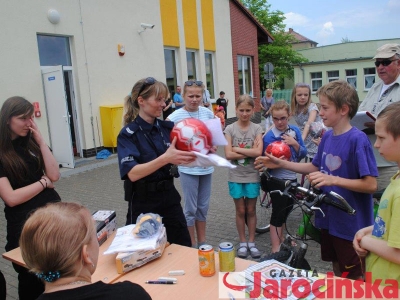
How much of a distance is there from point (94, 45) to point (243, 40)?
9.47 meters

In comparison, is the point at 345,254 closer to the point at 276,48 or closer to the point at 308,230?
the point at 308,230

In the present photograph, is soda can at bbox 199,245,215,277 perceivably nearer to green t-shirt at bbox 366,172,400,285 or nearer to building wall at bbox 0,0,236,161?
green t-shirt at bbox 366,172,400,285

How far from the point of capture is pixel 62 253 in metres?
1.29

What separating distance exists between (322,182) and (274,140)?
156 cm

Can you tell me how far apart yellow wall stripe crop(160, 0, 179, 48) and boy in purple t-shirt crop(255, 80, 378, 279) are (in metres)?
10.8

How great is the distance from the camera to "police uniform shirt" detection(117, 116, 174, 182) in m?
2.53

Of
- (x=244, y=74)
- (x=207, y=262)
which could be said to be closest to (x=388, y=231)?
(x=207, y=262)

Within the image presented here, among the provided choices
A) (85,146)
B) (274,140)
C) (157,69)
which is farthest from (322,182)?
(157,69)

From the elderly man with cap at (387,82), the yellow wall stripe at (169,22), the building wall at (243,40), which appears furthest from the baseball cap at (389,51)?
the building wall at (243,40)

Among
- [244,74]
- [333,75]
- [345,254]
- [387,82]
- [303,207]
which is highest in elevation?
[333,75]

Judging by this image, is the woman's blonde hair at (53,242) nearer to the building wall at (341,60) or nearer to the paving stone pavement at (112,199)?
the paving stone pavement at (112,199)

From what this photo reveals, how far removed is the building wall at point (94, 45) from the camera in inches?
319

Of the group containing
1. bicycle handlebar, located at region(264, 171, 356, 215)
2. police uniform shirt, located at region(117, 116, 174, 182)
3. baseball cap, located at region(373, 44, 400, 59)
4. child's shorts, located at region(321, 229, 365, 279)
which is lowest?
child's shorts, located at region(321, 229, 365, 279)

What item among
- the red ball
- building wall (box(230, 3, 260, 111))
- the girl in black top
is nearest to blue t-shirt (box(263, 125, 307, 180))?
the red ball
